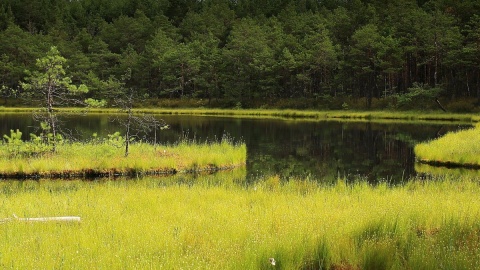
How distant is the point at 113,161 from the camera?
24.2 metres

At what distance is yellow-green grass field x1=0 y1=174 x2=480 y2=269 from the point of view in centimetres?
827

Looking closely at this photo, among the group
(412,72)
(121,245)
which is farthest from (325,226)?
(412,72)

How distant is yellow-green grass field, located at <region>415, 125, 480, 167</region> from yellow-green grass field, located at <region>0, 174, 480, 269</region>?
1245 cm

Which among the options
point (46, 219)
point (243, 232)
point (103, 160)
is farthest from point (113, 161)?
point (243, 232)

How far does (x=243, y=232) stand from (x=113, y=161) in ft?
50.6

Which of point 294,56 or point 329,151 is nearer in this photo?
point 329,151

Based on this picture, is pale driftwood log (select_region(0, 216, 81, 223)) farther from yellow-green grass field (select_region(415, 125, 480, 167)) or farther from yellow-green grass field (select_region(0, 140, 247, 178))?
yellow-green grass field (select_region(415, 125, 480, 167))

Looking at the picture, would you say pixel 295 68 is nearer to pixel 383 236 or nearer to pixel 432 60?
pixel 432 60

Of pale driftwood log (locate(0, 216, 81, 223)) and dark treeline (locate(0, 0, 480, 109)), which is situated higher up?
dark treeline (locate(0, 0, 480, 109))

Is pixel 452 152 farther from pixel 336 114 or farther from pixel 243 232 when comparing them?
pixel 336 114

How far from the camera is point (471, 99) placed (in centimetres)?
6719

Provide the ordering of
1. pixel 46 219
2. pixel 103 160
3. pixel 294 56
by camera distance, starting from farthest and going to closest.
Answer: pixel 294 56 < pixel 103 160 < pixel 46 219

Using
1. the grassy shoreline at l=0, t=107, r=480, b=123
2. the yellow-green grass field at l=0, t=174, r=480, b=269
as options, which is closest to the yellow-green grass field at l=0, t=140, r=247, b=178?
the yellow-green grass field at l=0, t=174, r=480, b=269

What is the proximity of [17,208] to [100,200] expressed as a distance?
7.00 feet
